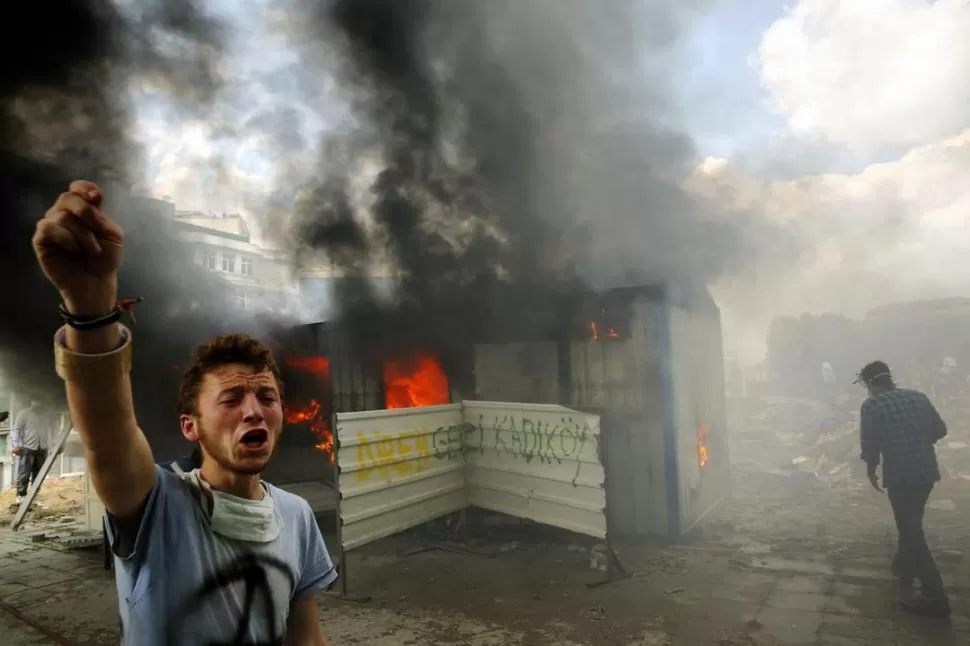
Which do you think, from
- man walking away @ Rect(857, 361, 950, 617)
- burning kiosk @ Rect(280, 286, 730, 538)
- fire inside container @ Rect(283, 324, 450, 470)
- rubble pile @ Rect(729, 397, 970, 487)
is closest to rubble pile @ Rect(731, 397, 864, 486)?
rubble pile @ Rect(729, 397, 970, 487)

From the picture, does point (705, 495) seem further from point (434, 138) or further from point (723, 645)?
point (434, 138)

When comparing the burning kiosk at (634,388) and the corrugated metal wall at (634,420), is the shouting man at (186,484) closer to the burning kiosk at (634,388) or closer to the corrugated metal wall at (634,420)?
the burning kiosk at (634,388)

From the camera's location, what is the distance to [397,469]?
6.50 meters

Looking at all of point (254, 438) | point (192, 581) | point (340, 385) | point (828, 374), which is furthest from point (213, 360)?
point (828, 374)

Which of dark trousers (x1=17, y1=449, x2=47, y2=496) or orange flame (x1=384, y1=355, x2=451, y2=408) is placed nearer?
orange flame (x1=384, y1=355, x2=451, y2=408)

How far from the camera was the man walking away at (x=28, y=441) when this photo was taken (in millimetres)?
10875

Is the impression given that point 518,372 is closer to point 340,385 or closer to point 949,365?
point 340,385

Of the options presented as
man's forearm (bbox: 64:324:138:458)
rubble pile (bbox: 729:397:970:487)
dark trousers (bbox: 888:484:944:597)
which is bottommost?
rubble pile (bbox: 729:397:970:487)

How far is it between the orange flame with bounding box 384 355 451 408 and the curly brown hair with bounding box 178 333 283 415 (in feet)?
25.0

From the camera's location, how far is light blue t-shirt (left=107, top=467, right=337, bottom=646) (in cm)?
144

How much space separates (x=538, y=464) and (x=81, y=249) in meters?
5.99

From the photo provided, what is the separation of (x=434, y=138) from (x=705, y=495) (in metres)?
8.61

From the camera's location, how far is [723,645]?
4.55m

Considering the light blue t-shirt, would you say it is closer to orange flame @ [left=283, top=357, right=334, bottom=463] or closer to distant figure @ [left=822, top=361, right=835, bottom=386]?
orange flame @ [left=283, top=357, right=334, bottom=463]
